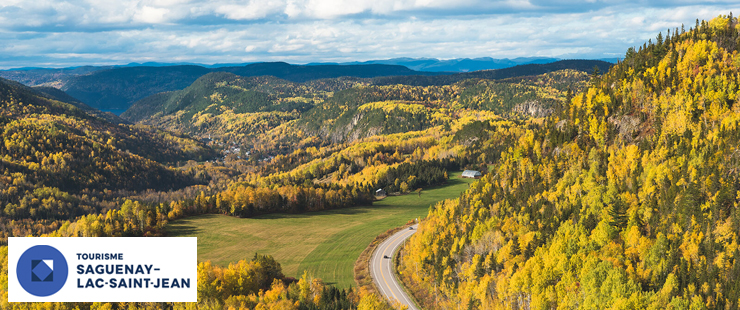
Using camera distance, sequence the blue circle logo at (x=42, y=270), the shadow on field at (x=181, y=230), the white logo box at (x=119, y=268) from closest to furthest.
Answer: the white logo box at (x=119, y=268) → the blue circle logo at (x=42, y=270) → the shadow on field at (x=181, y=230)

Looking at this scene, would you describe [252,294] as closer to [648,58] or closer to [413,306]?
[413,306]

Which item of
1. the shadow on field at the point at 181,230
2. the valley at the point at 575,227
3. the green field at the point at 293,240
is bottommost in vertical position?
the green field at the point at 293,240

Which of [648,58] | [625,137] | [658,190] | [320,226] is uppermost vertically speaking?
[648,58]

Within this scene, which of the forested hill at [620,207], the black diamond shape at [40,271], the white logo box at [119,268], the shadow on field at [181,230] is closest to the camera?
the white logo box at [119,268]

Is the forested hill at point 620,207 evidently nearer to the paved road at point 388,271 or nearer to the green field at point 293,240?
the paved road at point 388,271

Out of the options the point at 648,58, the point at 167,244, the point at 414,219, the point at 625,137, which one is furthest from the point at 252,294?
the point at 648,58

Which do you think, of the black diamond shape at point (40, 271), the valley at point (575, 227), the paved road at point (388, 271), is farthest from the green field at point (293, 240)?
the black diamond shape at point (40, 271)

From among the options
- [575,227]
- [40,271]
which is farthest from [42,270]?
[575,227]

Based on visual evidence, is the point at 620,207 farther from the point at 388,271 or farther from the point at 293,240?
the point at 293,240
